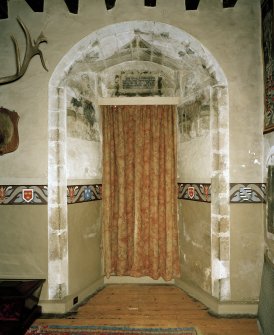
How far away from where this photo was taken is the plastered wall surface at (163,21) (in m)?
3.16

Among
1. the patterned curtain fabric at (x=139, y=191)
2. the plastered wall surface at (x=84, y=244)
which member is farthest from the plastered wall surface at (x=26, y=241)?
the patterned curtain fabric at (x=139, y=191)

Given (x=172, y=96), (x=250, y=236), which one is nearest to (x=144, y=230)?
(x=250, y=236)

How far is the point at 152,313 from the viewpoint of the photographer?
3211mm

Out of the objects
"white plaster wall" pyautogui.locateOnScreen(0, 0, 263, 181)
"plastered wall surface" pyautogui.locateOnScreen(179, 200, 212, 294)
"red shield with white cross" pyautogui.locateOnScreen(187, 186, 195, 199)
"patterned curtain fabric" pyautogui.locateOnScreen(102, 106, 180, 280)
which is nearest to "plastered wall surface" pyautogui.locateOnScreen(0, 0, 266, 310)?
"white plaster wall" pyautogui.locateOnScreen(0, 0, 263, 181)

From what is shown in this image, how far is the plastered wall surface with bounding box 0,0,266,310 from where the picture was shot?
316 cm

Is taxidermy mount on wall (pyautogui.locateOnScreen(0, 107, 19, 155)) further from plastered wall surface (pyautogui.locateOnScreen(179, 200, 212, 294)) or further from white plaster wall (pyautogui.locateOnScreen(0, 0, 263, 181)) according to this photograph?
plastered wall surface (pyautogui.locateOnScreen(179, 200, 212, 294))

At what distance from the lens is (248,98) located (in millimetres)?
3156

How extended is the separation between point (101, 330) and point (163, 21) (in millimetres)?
3573

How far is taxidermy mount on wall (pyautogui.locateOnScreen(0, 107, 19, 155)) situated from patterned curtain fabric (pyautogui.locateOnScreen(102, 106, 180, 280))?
1.29m

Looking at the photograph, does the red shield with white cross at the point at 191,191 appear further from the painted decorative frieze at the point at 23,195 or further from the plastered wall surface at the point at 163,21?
the painted decorative frieze at the point at 23,195

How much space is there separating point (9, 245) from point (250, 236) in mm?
2905

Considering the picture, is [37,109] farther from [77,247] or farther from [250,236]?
[250,236]

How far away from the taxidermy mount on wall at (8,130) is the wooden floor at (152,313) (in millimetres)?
2071

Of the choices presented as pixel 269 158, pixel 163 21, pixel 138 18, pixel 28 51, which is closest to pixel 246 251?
pixel 269 158
